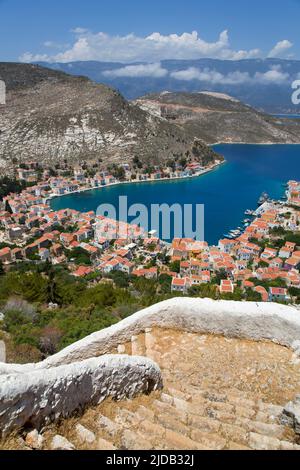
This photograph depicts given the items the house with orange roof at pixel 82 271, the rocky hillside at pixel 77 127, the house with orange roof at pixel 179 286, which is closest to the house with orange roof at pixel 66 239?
the house with orange roof at pixel 82 271

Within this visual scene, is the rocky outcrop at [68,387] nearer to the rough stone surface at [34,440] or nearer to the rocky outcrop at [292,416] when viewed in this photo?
the rough stone surface at [34,440]

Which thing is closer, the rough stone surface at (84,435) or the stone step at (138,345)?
the rough stone surface at (84,435)

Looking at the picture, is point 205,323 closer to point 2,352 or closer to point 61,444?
point 61,444

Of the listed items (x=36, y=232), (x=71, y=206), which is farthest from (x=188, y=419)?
(x=71, y=206)

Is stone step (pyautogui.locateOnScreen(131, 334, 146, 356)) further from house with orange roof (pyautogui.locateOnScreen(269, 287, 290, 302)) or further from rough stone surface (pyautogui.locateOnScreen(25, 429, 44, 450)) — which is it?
house with orange roof (pyautogui.locateOnScreen(269, 287, 290, 302))

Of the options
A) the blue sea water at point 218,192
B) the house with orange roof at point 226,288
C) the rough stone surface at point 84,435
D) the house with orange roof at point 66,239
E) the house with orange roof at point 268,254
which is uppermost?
the rough stone surface at point 84,435

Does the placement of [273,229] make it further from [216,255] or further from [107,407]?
[107,407]
